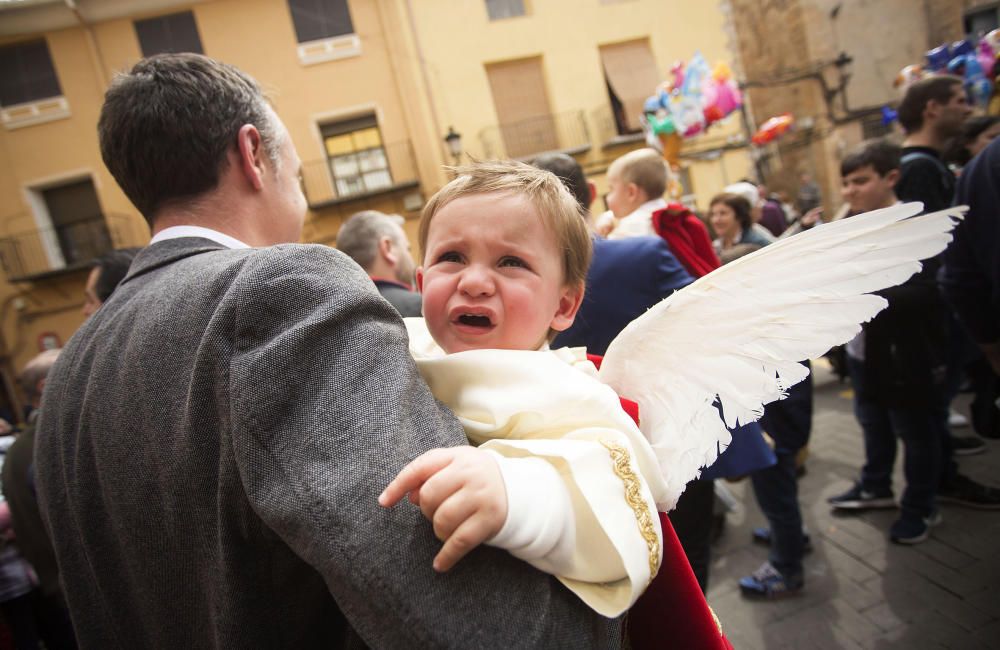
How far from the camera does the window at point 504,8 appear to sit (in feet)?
41.7

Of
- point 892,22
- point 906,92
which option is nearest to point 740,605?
point 906,92

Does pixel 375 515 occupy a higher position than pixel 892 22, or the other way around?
pixel 892 22

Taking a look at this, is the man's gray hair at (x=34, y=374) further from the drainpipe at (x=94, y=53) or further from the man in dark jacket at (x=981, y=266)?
the drainpipe at (x=94, y=53)

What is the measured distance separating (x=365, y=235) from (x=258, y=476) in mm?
2585

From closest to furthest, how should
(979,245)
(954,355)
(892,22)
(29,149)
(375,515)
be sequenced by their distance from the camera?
(375,515) < (979,245) < (954,355) < (29,149) < (892,22)

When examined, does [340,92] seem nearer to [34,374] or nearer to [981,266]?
[34,374]

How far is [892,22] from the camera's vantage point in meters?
14.5

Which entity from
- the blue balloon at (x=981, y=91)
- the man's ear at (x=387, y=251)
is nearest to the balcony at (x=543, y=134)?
the blue balloon at (x=981, y=91)

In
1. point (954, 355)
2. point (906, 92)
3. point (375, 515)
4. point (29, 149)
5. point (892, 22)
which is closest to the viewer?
point (375, 515)

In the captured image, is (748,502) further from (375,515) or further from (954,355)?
(375,515)

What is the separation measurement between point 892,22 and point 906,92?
15.9 m

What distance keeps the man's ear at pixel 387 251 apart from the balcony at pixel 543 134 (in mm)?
10520

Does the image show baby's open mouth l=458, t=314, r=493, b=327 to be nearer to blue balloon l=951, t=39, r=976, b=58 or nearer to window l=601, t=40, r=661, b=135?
blue balloon l=951, t=39, r=976, b=58

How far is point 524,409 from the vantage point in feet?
2.53
